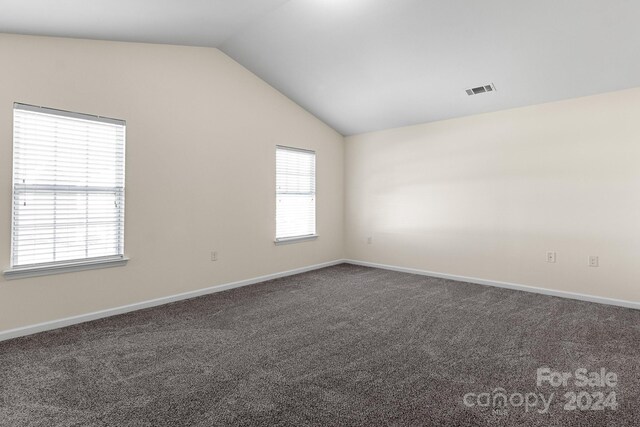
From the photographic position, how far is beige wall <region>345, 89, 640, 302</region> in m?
3.59

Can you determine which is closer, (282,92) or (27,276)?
(27,276)

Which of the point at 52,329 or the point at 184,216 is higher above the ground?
the point at 184,216

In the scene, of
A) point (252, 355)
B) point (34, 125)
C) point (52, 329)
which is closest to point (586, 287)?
point (252, 355)

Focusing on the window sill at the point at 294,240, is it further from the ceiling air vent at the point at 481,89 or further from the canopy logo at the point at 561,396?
the canopy logo at the point at 561,396

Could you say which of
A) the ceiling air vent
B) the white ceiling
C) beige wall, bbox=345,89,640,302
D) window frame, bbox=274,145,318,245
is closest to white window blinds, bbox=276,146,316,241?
window frame, bbox=274,145,318,245

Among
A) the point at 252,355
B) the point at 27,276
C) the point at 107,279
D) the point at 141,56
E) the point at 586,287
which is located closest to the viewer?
the point at 252,355

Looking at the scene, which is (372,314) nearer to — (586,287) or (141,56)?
(586,287)

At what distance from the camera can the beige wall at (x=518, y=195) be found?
3.59 metres

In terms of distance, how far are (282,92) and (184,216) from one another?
7.67ft

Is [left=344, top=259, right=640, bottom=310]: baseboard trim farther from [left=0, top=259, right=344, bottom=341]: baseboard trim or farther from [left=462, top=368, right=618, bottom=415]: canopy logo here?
[left=462, top=368, right=618, bottom=415]: canopy logo

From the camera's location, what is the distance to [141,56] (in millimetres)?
3453

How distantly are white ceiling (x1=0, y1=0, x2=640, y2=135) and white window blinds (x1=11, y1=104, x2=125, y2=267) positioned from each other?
0.78 m

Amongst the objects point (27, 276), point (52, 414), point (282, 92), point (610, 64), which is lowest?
point (52, 414)

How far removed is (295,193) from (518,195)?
3082mm
